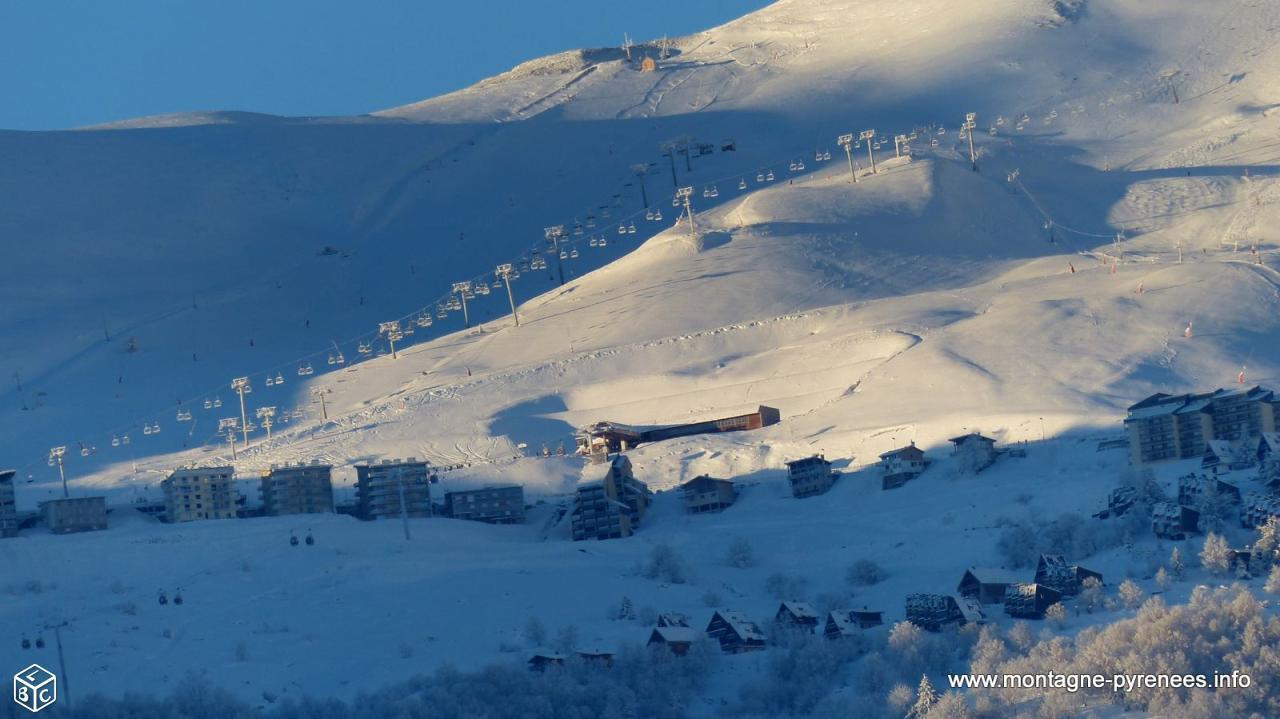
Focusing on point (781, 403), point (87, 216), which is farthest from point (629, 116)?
point (781, 403)

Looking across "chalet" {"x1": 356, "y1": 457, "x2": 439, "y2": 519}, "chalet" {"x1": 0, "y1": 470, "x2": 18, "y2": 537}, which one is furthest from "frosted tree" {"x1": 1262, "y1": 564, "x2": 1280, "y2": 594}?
"chalet" {"x1": 0, "y1": 470, "x2": 18, "y2": 537}

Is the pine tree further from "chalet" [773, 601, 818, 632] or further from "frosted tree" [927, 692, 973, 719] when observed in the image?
"chalet" [773, 601, 818, 632]

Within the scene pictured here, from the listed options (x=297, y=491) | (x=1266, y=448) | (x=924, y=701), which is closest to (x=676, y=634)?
(x=924, y=701)

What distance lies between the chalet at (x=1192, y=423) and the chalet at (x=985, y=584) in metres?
9.25

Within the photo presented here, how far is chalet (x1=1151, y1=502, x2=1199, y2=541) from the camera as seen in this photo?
177ft

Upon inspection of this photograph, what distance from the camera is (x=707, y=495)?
213 ft

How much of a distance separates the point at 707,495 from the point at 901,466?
16.3ft

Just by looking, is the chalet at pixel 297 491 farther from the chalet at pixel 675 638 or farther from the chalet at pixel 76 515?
the chalet at pixel 675 638

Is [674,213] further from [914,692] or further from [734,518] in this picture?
[914,692]

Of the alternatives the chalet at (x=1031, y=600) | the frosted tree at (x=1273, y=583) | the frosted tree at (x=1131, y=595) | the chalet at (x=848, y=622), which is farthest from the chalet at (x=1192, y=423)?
the chalet at (x=848, y=622)

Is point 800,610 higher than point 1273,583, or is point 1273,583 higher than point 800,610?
point 800,610

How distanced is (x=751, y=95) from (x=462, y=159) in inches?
605

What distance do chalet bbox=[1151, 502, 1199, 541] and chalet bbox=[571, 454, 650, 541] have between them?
45.2 feet

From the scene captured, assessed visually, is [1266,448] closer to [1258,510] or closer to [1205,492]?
[1205,492]
